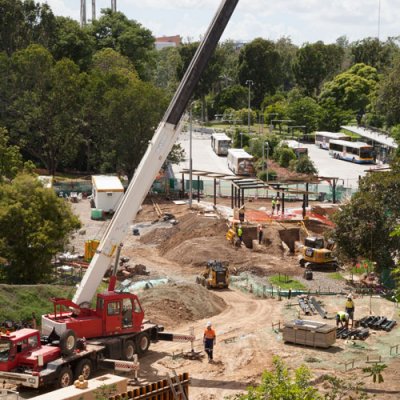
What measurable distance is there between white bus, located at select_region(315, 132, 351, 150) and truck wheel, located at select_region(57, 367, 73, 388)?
7745 centimetres

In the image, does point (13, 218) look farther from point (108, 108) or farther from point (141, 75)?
point (141, 75)

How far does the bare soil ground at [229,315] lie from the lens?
26500mm

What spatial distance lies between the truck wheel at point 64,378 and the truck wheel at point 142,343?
3.66 metres

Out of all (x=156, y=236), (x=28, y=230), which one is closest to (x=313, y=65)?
(x=156, y=236)

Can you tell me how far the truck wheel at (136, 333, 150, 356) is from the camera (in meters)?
27.5

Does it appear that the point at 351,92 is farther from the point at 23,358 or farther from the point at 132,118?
the point at 23,358

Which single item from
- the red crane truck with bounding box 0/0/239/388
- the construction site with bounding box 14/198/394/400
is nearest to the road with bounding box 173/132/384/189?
the construction site with bounding box 14/198/394/400

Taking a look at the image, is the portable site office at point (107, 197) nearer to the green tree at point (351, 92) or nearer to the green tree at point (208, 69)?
the green tree at point (351, 92)

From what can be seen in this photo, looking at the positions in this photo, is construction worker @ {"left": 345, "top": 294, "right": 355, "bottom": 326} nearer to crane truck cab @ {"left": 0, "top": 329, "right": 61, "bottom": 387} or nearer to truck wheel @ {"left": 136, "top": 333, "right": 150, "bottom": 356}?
truck wheel @ {"left": 136, "top": 333, "right": 150, "bottom": 356}

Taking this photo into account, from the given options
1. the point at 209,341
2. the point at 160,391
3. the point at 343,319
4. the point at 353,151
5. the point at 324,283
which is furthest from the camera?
the point at 353,151

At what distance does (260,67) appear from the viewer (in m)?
139

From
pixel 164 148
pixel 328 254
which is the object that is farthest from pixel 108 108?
pixel 164 148

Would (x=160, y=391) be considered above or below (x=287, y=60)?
below

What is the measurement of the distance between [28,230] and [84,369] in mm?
13979
